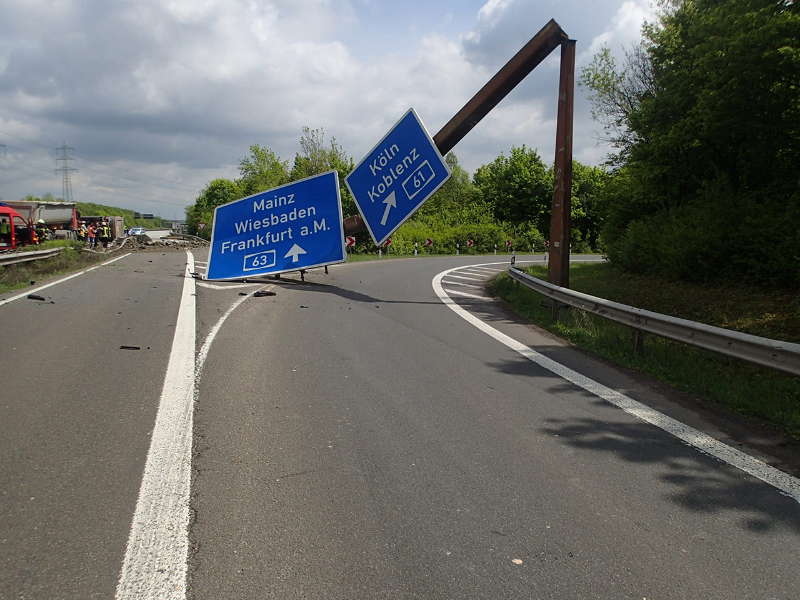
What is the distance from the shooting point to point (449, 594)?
2.54 m

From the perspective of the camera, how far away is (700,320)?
1073 cm

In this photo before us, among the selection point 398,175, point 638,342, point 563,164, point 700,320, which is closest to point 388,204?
point 398,175

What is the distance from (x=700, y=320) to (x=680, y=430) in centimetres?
687

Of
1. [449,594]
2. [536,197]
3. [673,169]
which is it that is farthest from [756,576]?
[536,197]

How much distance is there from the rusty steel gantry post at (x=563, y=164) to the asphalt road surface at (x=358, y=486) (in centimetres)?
633

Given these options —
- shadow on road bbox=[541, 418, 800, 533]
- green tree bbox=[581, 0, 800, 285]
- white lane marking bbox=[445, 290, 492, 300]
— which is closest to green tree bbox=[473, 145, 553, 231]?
green tree bbox=[581, 0, 800, 285]

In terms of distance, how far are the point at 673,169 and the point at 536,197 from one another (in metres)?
37.3

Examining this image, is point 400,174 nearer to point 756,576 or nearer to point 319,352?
point 319,352

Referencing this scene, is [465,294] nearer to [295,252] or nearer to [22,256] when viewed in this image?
[295,252]

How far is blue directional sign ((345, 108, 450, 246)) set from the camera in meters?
13.3

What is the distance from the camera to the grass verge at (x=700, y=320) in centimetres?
569

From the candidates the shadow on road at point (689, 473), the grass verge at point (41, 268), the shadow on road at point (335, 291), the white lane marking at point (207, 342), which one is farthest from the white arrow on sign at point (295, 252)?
the shadow on road at point (689, 473)

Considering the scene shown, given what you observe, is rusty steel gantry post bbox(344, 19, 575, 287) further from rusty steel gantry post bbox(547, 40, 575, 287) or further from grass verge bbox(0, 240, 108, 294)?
A: grass verge bbox(0, 240, 108, 294)

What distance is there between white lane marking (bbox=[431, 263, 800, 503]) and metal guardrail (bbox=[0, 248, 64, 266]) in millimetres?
14603
